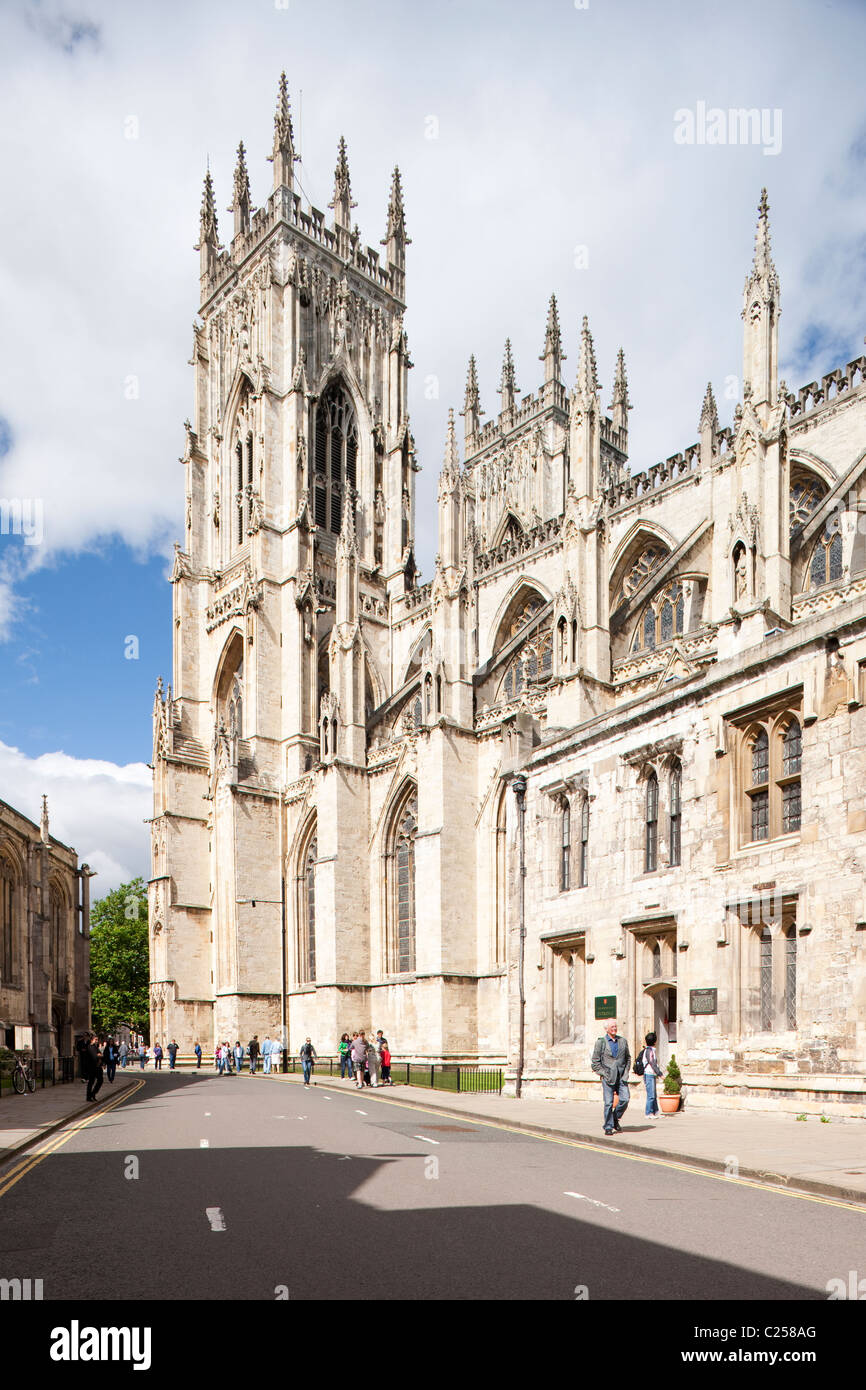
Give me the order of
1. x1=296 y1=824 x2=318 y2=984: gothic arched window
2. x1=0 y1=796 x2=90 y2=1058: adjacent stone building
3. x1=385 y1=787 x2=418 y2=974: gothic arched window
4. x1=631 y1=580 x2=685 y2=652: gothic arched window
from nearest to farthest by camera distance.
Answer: x1=0 y1=796 x2=90 y2=1058: adjacent stone building < x1=631 y1=580 x2=685 y2=652: gothic arched window < x1=385 y1=787 x2=418 y2=974: gothic arched window < x1=296 y1=824 x2=318 y2=984: gothic arched window

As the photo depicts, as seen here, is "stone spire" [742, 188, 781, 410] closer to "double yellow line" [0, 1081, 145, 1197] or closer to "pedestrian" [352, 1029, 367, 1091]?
"pedestrian" [352, 1029, 367, 1091]

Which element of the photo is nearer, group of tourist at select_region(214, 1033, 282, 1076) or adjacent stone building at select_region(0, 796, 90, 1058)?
adjacent stone building at select_region(0, 796, 90, 1058)

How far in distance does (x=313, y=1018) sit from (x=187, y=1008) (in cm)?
719

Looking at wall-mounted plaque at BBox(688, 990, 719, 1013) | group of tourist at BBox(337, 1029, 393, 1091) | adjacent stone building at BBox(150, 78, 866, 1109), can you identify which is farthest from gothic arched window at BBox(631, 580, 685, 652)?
wall-mounted plaque at BBox(688, 990, 719, 1013)

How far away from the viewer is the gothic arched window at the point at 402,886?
41.6m

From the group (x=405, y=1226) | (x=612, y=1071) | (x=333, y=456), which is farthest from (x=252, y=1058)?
(x=405, y=1226)

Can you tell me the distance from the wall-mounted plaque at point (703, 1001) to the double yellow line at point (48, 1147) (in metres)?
9.78

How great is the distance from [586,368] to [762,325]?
6.70 meters

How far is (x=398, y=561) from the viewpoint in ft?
183

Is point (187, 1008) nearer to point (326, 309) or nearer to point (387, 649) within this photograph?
point (387, 649)

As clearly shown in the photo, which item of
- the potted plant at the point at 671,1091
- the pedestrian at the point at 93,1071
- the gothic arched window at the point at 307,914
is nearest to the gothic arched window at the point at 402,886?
the gothic arched window at the point at 307,914

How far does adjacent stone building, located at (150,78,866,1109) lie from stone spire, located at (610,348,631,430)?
38 centimetres

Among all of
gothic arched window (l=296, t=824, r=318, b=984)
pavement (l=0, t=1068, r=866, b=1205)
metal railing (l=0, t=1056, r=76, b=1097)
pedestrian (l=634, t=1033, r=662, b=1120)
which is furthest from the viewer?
gothic arched window (l=296, t=824, r=318, b=984)

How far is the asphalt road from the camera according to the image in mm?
6488
